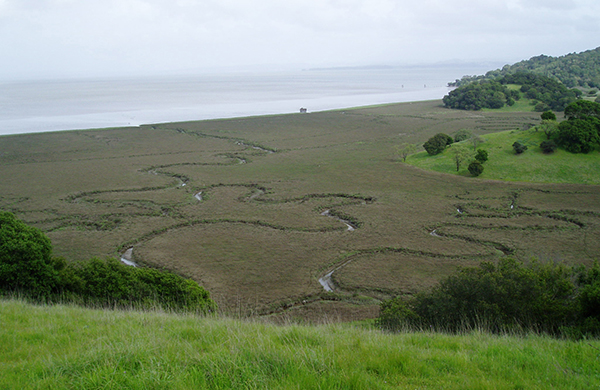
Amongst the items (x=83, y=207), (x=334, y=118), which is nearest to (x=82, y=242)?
(x=83, y=207)

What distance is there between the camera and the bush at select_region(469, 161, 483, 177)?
41500 mm

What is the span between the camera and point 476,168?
41.6 m

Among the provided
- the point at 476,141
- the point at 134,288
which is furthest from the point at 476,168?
the point at 134,288

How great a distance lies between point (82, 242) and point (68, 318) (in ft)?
59.8

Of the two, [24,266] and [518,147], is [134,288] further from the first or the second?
[518,147]

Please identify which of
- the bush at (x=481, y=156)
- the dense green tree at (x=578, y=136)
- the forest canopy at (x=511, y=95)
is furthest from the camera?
the forest canopy at (x=511, y=95)

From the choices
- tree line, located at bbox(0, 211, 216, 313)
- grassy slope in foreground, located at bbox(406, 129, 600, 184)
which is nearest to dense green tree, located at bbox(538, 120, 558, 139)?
grassy slope in foreground, located at bbox(406, 129, 600, 184)

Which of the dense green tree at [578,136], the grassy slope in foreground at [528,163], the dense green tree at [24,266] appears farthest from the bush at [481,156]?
the dense green tree at [24,266]

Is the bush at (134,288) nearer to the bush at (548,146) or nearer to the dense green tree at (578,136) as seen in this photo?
the bush at (548,146)

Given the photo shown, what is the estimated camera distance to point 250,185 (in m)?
39.7

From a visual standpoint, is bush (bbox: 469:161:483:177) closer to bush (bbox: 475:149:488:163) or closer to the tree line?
bush (bbox: 475:149:488:163)

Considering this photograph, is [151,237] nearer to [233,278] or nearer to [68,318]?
[233,278]

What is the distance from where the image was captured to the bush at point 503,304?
40.5ft

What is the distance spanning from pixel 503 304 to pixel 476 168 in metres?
31.0
